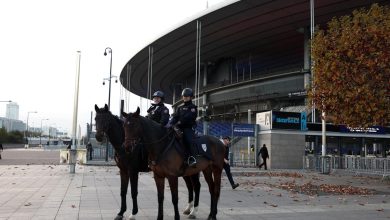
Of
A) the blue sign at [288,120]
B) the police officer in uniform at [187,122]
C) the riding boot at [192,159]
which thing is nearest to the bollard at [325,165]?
the blue sign at [288,120]

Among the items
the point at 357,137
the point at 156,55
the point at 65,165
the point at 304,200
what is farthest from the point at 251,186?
the point at 156,55

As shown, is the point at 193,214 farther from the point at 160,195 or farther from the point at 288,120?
the point at 288,120

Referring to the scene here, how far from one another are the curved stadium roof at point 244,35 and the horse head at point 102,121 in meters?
35.0

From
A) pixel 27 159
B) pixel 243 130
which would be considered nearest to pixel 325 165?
pixel 243 130

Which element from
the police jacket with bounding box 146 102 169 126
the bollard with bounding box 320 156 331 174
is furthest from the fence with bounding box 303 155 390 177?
the police jacket with bounding box 146 102 169 126

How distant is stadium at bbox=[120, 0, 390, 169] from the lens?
115ft

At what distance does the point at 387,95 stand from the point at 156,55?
45.6 metres

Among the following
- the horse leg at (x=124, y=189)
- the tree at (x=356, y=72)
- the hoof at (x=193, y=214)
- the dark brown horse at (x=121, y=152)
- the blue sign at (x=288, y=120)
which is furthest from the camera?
the blue sign at (x=288, y=120)

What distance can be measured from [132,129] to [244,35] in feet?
143

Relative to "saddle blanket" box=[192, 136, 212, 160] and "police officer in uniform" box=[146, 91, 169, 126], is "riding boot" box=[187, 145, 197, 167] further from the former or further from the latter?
"police officer in uniform" box=[146, 91, 169, 126]

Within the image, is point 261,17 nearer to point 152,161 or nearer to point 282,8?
point 282,8

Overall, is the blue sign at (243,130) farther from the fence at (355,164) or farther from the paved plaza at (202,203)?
the paved plaza at (202,203)

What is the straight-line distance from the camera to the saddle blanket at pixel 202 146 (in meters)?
9.34

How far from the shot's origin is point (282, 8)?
42812 mm
